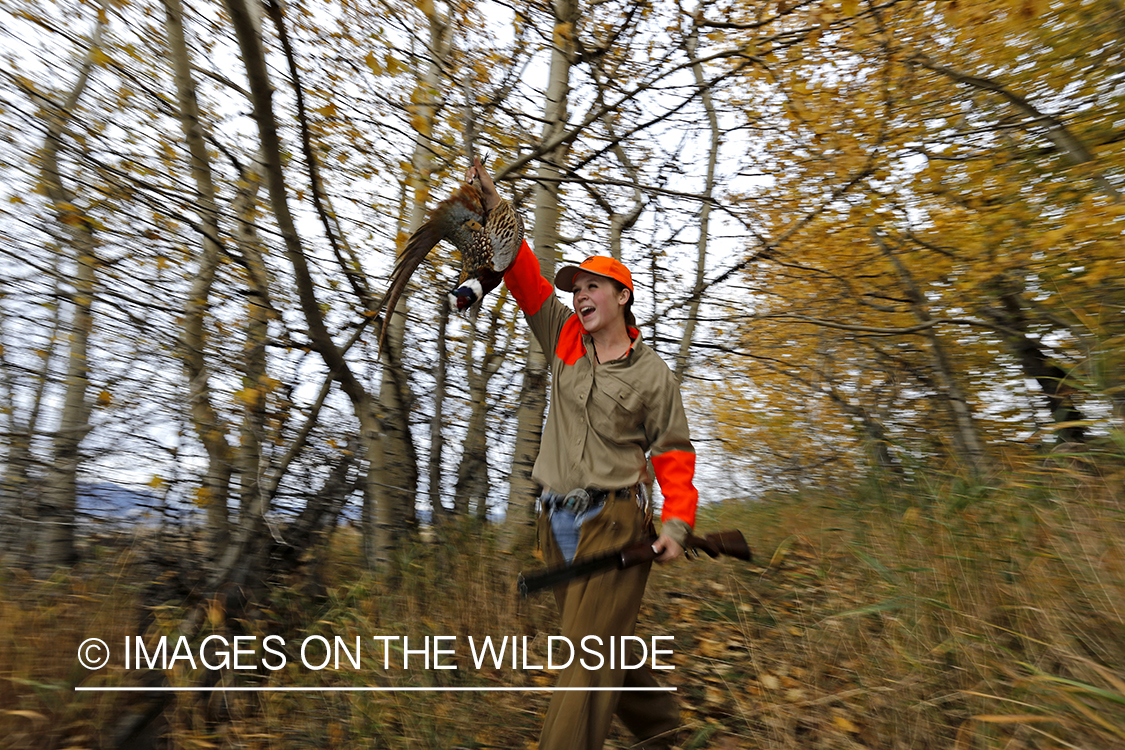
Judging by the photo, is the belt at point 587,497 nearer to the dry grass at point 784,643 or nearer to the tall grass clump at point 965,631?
the dry grass at point 784,643

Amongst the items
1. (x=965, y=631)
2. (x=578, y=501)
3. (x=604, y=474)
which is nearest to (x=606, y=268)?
(x=604, y=474)

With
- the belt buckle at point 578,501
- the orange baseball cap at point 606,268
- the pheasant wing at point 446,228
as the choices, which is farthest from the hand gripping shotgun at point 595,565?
the pheasant wing at point 446,228

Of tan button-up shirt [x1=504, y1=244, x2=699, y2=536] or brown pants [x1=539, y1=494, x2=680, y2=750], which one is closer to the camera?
brown pants [x1=539, y1=494, x2=680, y2=750]

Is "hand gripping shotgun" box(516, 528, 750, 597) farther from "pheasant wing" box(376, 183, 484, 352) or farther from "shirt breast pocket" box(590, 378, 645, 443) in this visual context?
"pheasant wing" box(376, 183, 484, 352)

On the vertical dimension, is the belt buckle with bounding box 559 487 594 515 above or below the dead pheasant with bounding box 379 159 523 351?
below

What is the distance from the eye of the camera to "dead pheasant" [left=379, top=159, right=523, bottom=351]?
104 inches

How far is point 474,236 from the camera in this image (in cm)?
270

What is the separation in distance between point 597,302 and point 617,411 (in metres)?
0.47

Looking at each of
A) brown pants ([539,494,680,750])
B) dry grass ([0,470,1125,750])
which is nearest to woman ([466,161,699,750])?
brown pants ([539,494,680,750])

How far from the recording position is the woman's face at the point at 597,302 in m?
2.62

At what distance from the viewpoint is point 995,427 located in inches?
184

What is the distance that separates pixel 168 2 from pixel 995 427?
6.02m

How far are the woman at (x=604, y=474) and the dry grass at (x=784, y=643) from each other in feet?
2.92

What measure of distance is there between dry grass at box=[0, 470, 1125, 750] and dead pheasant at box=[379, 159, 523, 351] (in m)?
1.95
